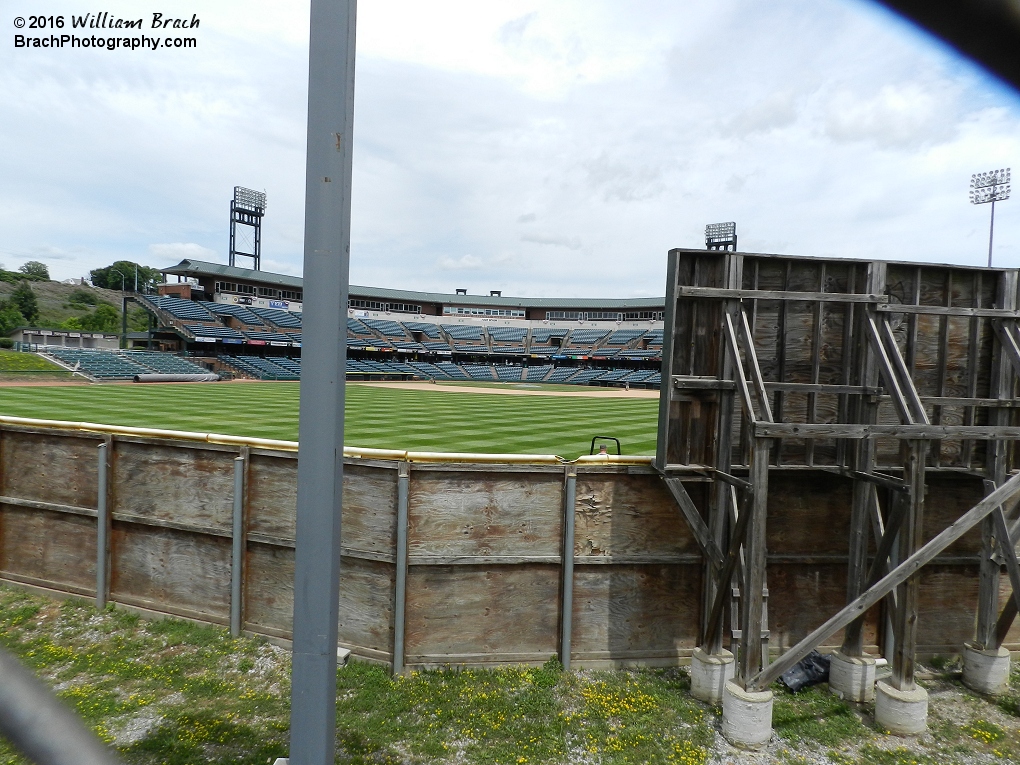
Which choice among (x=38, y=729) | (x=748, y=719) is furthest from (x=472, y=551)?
(x=38, y=729)

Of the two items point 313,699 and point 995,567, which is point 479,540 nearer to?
point 313,699

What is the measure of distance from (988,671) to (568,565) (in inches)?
190

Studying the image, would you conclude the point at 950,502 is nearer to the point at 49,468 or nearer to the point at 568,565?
the point at 568,565

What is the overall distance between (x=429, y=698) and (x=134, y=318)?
488 ft

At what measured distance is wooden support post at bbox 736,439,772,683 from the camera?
5969mm

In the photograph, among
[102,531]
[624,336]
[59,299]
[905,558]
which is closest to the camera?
[905,558]

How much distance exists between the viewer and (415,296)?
102375mm

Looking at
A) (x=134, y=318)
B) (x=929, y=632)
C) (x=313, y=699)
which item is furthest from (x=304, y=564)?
(x=134, y=318)

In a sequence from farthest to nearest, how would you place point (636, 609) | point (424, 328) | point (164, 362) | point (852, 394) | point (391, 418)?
point (424, 328) → point (164, 362) → point (391, 418) → point (852, 394) → point (636, 609)

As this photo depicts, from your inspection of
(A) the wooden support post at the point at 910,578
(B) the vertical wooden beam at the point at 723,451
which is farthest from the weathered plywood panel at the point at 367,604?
(A) the wooden support post at the point at 910,578

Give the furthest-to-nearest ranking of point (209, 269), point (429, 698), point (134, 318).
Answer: point (134, 318) → point (209, 269) → point (429, 698)

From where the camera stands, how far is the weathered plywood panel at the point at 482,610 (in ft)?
22.3

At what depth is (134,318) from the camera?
131250 mm

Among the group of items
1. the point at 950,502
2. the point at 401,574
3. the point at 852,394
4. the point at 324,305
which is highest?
the point at 324,305
